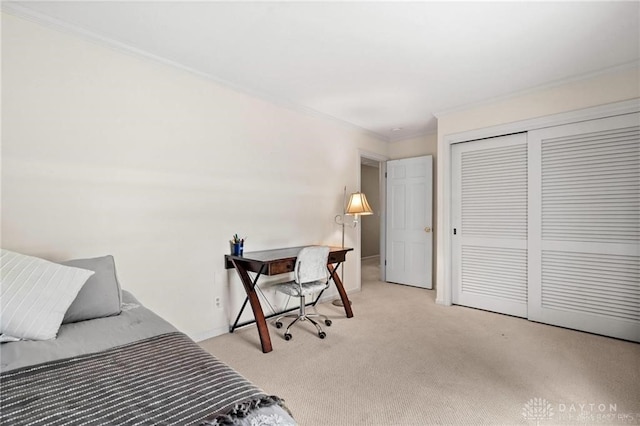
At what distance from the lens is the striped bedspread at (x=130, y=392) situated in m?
0.86

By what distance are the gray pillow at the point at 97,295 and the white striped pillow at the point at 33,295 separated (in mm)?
116

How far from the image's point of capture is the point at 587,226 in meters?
2.98

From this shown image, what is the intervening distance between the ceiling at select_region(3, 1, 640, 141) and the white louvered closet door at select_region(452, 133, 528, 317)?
736 mm

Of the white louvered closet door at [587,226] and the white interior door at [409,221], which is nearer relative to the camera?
the white louvered closet door at [587,226]

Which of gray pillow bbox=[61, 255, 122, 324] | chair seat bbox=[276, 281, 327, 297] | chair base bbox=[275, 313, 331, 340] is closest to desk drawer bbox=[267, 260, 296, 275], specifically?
chair seat bbox=[276, 281, 327, 297]

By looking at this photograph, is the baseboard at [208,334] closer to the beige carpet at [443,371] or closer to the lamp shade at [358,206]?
the beige carpet at [443,371]

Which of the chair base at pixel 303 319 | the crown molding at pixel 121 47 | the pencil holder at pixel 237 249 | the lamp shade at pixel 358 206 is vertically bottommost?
the chair base at pixel 303 319

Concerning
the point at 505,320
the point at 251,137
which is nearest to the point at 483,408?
the point at 505,320

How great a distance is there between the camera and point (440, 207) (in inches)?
154

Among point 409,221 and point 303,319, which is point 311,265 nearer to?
point 303,319

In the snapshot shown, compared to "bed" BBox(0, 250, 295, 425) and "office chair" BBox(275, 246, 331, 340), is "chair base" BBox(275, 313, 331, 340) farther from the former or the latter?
"bed" BBox(0, 250, 295, 425)

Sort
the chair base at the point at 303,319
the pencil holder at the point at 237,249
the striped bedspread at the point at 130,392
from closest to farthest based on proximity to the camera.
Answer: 1. the striped bedspread at the point at 130,392
2. the chair base at the point at 303,319
3. the pencil holder at the point at 237,249

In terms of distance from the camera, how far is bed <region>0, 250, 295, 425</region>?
87 cm

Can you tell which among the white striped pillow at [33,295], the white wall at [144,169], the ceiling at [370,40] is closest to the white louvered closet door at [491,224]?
the ceiling at [370,40]
